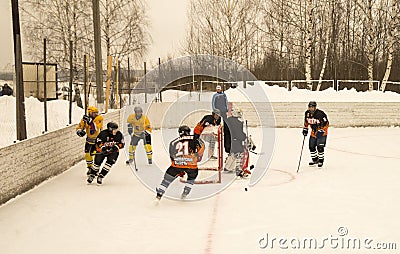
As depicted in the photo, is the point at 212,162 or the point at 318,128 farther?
the point at 212,162

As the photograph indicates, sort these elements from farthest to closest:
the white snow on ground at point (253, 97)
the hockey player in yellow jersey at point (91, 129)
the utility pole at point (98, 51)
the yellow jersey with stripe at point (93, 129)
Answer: the utility pole at point (98, 51) < the white snow on ground at point (253, 97) < the yellow jersey with stripe at point (93, 129) < the hockey player in yellow jersey at point (91, 129)

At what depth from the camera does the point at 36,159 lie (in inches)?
335

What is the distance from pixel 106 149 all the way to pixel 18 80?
70.9 inches

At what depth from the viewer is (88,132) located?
31.0ft

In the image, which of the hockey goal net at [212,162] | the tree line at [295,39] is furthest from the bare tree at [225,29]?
the hockey goal net at [212,162]

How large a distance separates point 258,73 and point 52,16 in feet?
36.7

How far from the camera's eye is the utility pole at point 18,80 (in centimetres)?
817

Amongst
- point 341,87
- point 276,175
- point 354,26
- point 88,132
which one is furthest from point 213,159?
point 354,26

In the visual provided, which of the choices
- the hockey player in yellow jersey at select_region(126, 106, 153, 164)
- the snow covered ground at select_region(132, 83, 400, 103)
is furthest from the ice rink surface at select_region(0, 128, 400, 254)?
the snow covered ground at select_region(132, 83, 400, 103)

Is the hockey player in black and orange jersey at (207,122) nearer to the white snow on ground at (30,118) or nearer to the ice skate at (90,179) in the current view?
the ice skate at (90,179)

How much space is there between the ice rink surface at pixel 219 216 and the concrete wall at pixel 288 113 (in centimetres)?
810

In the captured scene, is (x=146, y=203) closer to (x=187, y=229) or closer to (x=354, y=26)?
(x=187, y=229)

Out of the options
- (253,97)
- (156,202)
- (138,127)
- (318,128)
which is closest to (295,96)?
(253,97)

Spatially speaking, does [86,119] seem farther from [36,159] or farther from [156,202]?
[156,202]
